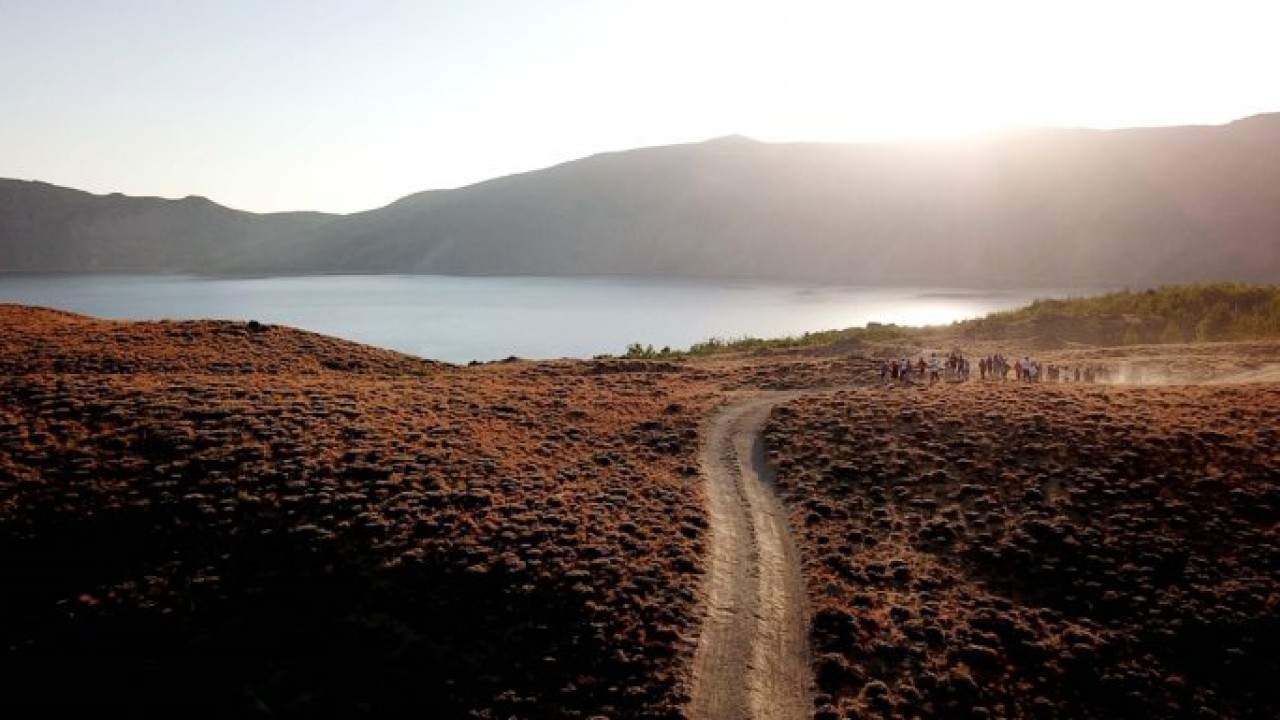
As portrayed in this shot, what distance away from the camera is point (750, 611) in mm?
18094

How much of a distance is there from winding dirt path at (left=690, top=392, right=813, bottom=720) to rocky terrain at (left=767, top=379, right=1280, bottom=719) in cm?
59

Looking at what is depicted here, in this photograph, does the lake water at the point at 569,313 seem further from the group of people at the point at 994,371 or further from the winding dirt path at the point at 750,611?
the winding dirt path at the point at 750,611

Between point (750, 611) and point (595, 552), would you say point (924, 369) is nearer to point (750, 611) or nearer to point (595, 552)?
point (750, 611)

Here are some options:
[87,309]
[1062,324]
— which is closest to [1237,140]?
[1062,324]

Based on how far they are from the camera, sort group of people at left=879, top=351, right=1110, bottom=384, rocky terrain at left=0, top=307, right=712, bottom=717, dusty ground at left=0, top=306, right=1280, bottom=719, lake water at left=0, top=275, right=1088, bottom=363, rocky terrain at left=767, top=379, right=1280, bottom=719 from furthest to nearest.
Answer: lake water at left=0, top=275, right=1088, bottom=363 → group of people at left=879, top=351, right=1110, bottom=384 → rocky terrain at left=0, top=307, right=712, bottom=717 → dusty ground at left=0, top=306, right=1280, bottom=719 → rocky terrain at left=767, top=379, right=1280, bottom=719

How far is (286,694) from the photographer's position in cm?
1609

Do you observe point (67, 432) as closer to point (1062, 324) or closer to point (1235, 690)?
point (1235, 690)

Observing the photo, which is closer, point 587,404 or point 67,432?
point 67,432

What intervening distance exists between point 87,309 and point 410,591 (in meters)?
183

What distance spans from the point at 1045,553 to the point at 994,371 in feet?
65.7

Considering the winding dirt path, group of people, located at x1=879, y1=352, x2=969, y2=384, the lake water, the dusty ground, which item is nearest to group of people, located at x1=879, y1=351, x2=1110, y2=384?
group of people, located at x1=879, y1=352, x2=969, y2=384

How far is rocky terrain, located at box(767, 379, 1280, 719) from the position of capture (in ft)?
51.6

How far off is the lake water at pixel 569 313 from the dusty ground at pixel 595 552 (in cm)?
7371

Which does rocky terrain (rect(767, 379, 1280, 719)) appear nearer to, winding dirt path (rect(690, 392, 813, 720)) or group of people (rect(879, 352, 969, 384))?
winding dirt path (rect(690, 392, 813, 720))
